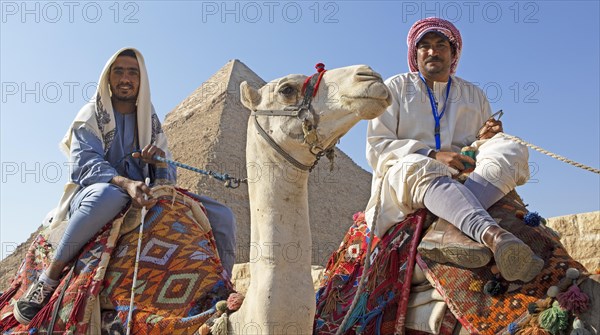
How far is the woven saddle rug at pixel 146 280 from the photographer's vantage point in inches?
156

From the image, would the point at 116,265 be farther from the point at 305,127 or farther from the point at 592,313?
the point at 592,313

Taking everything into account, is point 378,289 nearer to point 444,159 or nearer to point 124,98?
point 444,159

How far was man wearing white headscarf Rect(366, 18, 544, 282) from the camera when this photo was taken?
358 centimetres

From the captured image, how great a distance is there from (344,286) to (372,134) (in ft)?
2.73

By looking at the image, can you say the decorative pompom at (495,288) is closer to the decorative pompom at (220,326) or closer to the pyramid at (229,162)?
the decorative pompom at (220,326)

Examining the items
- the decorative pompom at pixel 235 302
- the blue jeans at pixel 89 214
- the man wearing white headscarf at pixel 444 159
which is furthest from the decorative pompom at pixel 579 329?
the blue jeans at pixel 89 214

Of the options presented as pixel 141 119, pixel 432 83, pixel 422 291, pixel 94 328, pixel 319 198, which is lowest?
pixel 319 198

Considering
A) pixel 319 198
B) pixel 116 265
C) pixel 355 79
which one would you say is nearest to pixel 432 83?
pixel 355 79

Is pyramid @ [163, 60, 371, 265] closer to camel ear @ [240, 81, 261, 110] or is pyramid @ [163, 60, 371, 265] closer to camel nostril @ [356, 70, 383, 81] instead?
camel ear @ [240, 81, 261, 110]

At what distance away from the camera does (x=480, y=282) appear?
3.66 m

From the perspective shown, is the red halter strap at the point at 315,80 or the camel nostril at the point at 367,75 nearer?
the camel nostril at the point at 367,75

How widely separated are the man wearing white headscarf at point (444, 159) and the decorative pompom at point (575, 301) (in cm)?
20

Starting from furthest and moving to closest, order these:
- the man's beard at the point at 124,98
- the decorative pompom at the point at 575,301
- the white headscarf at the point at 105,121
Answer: the man's beard at the point at 124,98, the white headscarf at the point at 105,121, the decorative pompom at the point at 575,301

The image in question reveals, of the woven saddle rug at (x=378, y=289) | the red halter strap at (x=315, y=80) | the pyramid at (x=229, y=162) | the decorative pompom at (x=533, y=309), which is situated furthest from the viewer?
the pyramid at (x=229, y=162)
